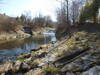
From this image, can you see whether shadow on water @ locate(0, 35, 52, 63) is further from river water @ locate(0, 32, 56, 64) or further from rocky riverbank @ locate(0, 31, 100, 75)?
rocky riverbank @ locate(0, 31, 100, 75)

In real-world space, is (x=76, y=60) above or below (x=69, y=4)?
below

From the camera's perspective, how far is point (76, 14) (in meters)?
36.4

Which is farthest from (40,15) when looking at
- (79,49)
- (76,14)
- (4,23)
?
(79,49)

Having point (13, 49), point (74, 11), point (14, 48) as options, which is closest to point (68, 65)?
point (13, 49)

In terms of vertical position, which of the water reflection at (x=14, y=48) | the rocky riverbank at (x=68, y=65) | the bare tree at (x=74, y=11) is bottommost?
the water reflection at (x=14, y=48)

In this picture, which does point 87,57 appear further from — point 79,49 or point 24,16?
point 24,16

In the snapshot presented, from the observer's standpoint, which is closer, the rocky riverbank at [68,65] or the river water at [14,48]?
the rocky riverbank at [68,65]

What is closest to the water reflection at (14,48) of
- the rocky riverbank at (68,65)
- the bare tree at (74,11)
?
the rocky riverbank at (68,65)

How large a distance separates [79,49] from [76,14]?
27.0 metres

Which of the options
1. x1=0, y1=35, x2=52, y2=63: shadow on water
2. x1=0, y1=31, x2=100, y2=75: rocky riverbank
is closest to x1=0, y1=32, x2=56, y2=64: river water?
x1=0, y1=35, x2=52, y2=63: shadow on water

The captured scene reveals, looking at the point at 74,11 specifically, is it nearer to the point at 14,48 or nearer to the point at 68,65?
the point at 14,48

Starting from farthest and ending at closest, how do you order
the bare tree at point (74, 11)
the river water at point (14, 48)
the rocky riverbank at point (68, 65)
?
the bare tree at point (74, 11) → the river water at point (14, 48) → the rocky riverbank at point (68, 65)

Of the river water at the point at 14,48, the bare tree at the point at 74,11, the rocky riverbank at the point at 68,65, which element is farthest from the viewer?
the bare tree at the point at 74,11

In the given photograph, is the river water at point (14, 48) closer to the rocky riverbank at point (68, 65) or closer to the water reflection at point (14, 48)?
the water reflection at point (14, 48)
